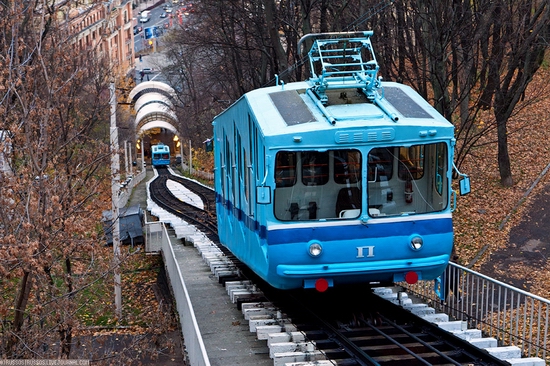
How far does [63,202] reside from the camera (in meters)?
12.7

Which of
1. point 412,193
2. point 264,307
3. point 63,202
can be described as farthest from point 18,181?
point 412,193

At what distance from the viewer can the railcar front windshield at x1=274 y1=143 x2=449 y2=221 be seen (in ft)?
35.1

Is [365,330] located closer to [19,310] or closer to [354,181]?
[354,181]

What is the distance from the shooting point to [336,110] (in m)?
11.2

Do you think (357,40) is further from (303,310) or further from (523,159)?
(523,159)

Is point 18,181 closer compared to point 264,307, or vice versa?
point 18,181

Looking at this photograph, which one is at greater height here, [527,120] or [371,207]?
[527,120]

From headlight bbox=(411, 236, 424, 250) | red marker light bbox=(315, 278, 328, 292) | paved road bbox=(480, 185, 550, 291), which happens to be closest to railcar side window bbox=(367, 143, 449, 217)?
headlight bbox=(411, 236, 424, 250)

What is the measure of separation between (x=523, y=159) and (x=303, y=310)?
19.4 m

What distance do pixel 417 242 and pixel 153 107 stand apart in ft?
296

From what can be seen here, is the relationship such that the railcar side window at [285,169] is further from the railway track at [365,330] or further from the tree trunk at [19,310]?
the tree trunk at [19,310]

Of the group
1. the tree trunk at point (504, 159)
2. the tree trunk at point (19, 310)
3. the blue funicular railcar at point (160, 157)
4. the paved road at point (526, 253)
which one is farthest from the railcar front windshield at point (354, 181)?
the blue funicular railcar at point (160, 157)

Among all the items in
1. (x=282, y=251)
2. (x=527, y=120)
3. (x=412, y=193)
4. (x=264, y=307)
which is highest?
(x=527, y=120)

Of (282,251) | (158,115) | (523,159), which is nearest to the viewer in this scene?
(282,251)
